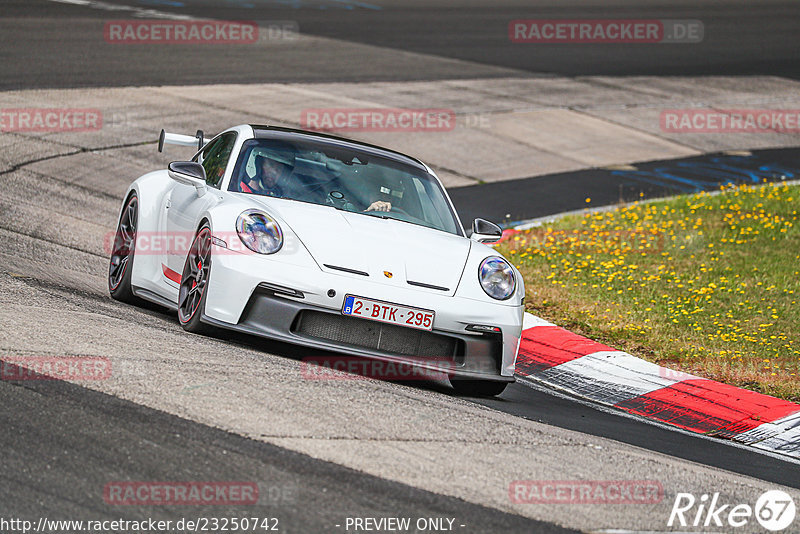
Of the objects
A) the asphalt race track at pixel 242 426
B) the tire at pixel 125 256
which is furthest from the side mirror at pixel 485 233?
the tire at pixel 125 256

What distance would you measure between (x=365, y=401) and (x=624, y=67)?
1980 cm

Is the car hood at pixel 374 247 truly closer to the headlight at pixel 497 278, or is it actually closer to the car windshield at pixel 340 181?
the headlight at pixel 497 278

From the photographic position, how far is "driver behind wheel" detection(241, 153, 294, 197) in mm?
7258

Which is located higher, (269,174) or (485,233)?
(269,174)

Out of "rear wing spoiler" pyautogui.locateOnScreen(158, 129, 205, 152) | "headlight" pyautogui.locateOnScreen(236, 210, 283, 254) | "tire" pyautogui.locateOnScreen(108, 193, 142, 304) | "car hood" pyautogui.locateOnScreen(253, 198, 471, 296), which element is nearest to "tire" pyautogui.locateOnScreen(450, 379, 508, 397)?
"car hood" pyautogui.locateOnScreen(253, 198, 471, 296)

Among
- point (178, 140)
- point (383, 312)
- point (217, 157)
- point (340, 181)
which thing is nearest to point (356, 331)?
point (383, 312)

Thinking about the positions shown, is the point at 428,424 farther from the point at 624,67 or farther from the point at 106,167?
the point at 624,67

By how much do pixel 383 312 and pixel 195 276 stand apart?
1.24m

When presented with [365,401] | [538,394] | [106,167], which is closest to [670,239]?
[538,394]

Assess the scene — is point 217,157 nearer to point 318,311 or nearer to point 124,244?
point 124,244

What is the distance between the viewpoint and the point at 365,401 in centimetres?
560

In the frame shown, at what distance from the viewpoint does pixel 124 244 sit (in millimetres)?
8195

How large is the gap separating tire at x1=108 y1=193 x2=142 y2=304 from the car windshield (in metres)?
1.09

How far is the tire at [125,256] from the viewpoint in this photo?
786 cm
